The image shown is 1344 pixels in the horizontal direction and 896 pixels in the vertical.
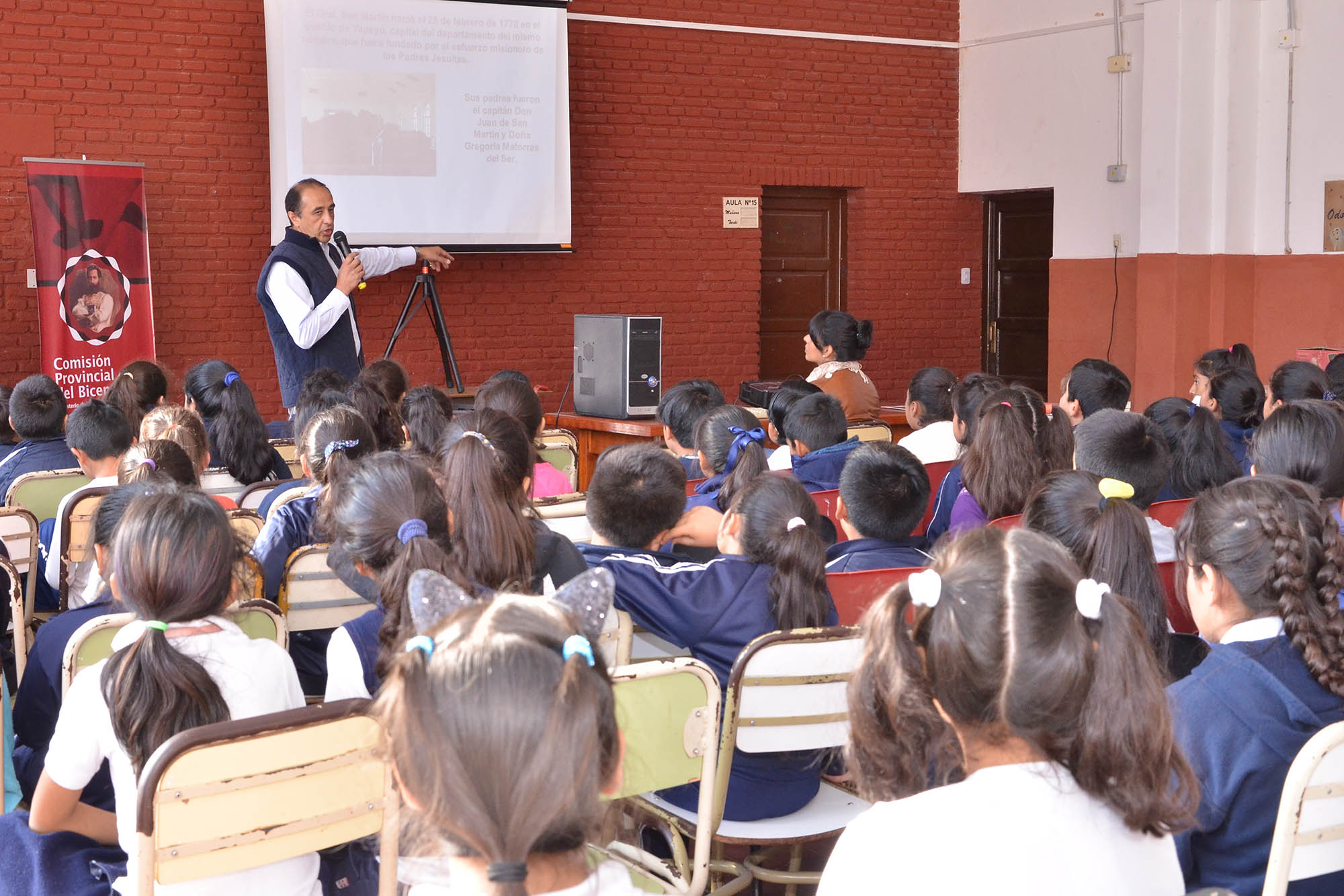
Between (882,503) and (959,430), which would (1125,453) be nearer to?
(882,503)

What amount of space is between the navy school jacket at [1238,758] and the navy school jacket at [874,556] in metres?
0.95

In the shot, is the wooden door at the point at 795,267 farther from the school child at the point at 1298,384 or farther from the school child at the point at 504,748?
the school child at the point at 504,748

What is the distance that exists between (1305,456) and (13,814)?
8.00 ft

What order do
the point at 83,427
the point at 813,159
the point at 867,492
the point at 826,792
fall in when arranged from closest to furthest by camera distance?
the point at 826,792 → the point at 867,492 → the point at 83,427 → the point at 813,159

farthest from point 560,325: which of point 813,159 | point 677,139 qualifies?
point 813,159

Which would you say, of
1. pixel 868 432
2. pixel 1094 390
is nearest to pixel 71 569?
pixel 868 432

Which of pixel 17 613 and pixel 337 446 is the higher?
pixel 337 446

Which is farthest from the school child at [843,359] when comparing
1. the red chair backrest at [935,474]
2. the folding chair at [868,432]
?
the red chair backrest at [935,474]

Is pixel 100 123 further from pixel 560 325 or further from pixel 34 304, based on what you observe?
A: pixel 560 325

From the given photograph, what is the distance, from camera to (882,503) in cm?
263

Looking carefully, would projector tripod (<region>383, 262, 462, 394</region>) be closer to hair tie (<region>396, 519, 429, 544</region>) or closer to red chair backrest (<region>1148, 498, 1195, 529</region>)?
red chair backrest (<region>1148, 498, 1195, 529</region>)

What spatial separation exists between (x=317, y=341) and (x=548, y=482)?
1935 millimetres

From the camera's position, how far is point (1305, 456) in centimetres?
266

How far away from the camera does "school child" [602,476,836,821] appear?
219cm
